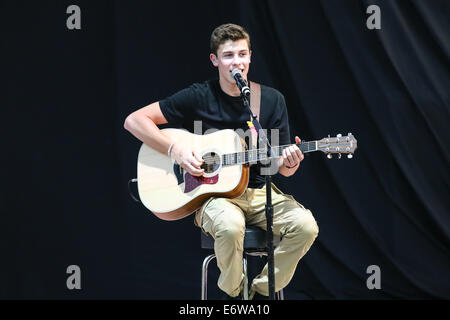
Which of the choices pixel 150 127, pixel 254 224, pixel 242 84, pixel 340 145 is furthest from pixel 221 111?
pixel 340 145

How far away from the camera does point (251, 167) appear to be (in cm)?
288

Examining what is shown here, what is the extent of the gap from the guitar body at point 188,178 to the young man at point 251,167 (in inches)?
2.0

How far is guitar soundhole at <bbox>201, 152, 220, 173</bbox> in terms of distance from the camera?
2.70 metres

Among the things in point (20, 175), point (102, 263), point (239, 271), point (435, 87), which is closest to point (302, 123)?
point (435, 87)

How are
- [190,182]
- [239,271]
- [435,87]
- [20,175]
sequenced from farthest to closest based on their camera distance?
[20,175] < [435,87] < [190,182] < [239,271]

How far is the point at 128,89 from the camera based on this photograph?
3.73 meters

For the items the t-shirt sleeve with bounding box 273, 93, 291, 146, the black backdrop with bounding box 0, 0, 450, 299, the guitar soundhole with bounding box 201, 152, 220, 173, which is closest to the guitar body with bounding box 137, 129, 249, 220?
the guitar soundhole with bounding box 201, 152, 220, 173

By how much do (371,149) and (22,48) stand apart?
2.42 metres

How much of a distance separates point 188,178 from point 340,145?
2.64 feet

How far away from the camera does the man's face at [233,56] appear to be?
2699mm

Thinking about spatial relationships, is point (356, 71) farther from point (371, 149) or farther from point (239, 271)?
point (239, 271)

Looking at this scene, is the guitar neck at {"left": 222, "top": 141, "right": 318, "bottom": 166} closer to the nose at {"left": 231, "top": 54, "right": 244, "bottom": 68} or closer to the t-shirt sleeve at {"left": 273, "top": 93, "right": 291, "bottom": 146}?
the t-shirt sleeve at {"left": 273, "top": 93, "right": 291, "bottom": 146}

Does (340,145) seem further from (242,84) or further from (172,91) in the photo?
(172,91)

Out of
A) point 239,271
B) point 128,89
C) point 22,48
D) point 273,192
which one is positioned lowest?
point 239,271
